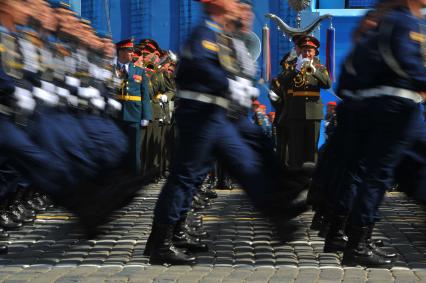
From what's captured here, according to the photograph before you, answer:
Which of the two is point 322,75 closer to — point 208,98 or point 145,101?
point 145,101

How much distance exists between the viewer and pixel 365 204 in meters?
6.74

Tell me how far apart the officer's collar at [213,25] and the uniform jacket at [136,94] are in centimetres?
680

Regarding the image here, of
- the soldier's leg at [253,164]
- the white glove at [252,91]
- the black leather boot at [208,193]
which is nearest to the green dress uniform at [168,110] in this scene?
the black leather boot at [208,193]

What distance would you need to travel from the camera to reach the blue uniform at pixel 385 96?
6551 millimetres

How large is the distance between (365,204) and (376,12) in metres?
1.14

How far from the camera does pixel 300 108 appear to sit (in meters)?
13.5

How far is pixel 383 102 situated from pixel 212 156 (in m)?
1.06

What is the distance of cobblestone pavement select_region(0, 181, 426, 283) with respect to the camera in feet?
20.9

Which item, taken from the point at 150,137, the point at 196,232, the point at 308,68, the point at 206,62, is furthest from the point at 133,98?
the point at 206,62

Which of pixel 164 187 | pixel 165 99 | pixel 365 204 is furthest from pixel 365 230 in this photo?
pixel 165 99

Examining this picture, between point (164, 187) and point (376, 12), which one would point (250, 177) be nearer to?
point (164, 187)

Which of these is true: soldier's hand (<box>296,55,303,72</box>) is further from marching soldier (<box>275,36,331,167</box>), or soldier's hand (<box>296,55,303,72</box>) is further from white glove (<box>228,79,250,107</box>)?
white glove (<box>228,79,250,107</box>)

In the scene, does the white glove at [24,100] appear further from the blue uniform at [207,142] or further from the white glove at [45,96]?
the blue uniform at [207,142]

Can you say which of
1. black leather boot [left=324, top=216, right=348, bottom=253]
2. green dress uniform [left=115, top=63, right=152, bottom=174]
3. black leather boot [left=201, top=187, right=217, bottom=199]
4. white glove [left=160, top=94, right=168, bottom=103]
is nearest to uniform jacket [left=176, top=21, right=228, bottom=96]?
black leather boot [left=324, top=216, right=348, bottom=253]
